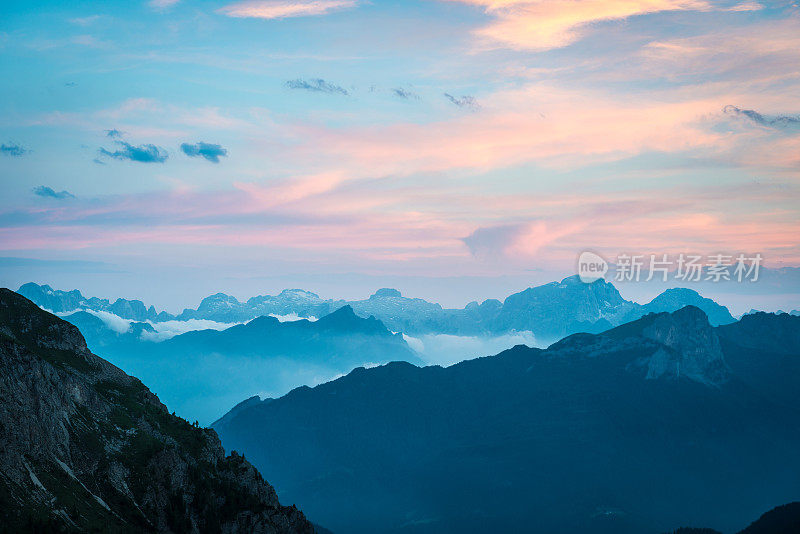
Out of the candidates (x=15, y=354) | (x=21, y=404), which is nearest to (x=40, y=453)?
(x=21, y=404)

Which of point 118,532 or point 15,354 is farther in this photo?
point 15,354

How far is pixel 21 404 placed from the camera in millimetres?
191875

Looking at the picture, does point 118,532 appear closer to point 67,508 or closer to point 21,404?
point 67,508

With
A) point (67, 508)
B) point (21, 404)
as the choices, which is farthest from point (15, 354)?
point (67, 508)

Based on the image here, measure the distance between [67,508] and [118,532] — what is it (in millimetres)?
12833

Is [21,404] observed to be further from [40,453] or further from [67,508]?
[67,508]

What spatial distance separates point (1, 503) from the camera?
16662 cm

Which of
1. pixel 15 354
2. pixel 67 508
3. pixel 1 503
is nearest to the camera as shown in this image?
pixel 1 503

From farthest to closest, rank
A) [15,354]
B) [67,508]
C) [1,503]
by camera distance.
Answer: [15,354], [67,508], [1,503]

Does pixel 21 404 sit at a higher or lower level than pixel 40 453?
→ higher

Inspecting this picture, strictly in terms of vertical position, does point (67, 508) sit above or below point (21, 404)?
below

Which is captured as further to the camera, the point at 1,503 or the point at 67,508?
the point at 67,508

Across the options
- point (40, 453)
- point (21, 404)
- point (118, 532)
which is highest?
point (21, 404)

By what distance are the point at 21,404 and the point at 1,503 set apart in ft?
101
